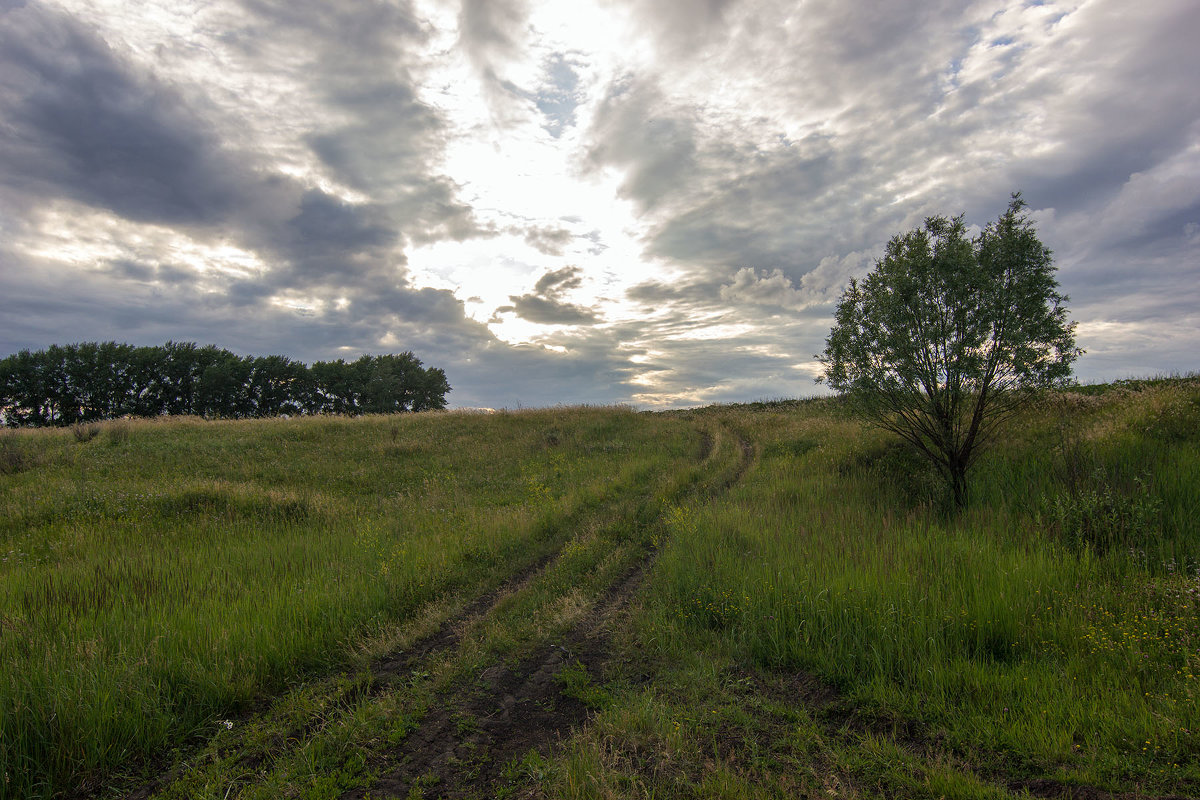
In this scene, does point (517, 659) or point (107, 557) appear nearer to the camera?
point (517, 659)

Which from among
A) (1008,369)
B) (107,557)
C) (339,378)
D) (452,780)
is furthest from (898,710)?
(339,378)

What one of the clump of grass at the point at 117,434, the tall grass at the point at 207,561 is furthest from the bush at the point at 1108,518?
the clump of grass at the point at 117,434

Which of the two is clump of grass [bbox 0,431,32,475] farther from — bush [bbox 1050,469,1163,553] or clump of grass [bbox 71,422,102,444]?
bush [bbox 1050,469,1163,553]

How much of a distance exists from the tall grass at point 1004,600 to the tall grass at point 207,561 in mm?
4483

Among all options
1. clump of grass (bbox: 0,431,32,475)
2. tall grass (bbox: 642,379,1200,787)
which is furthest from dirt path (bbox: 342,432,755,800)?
clump of grass (bbox: 0,431,32,475)

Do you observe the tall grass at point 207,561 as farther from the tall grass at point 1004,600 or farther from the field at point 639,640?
the tall grass at point 1004,600

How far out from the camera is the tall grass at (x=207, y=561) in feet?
15.1

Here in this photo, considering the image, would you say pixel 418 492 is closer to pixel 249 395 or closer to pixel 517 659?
pixel 517 659

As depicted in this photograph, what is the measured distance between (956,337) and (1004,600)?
691 cm

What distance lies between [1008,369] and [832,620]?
307 inches

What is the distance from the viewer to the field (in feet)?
12.8

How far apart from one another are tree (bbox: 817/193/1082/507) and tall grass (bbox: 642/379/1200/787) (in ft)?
4.87

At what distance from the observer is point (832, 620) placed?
5902mm

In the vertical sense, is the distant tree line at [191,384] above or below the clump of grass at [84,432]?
above
